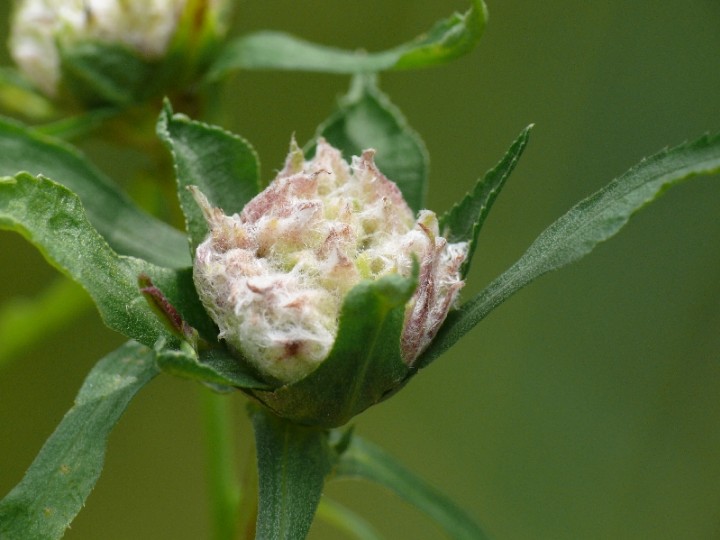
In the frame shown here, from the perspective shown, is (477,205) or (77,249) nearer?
(77,249)

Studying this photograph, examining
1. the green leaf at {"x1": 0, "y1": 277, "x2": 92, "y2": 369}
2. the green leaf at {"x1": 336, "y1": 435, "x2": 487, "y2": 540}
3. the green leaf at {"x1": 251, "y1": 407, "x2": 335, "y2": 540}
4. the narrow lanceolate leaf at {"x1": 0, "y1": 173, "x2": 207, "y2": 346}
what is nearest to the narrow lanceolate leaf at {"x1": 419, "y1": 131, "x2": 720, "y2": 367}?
the green leaf at {"x1": 251, "y1": 407, "x2": 335, "y2": 540}

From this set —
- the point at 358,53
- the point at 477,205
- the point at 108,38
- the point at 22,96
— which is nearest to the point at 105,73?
the point at 108,38

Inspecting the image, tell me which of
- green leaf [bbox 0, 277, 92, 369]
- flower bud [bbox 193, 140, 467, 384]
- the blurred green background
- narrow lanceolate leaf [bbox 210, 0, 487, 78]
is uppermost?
the blurred green background

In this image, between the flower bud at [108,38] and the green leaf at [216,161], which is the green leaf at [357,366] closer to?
the green leaf at [216,161]

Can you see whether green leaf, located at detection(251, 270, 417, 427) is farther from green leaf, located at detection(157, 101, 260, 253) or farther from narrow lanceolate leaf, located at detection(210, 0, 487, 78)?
narrow lanceolate leaf, located at detection(210, 0, 487, 78)

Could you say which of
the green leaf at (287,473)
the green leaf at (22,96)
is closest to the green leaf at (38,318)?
the green leaf at (22,96)

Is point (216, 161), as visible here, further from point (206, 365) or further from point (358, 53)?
point (358, 53)
